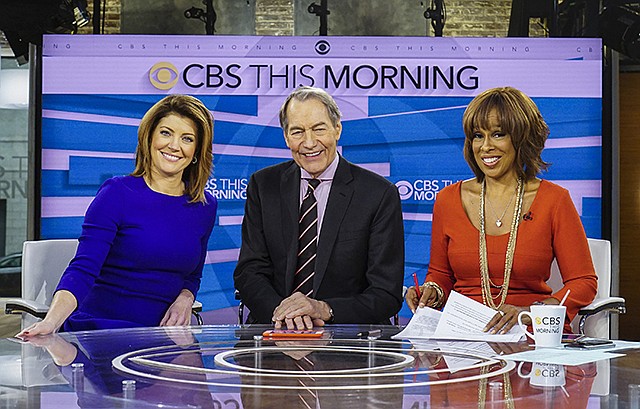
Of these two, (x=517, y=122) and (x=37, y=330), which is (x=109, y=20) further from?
(x=37, y=330)

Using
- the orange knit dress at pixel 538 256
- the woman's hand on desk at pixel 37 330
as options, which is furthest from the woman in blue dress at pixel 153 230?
the orange knit dress at pixel 538 256

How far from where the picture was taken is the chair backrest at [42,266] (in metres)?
3.63

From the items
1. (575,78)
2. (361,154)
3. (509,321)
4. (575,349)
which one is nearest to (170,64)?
(361,154)

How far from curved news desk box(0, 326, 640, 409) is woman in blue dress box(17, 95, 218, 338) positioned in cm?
81

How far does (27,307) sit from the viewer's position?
11.0 ft

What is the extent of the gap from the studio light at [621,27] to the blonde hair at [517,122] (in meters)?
2.76

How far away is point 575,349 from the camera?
2.21m

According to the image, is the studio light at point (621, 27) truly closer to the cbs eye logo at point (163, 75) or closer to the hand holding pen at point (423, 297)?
the cbs eye logo at point (163, 75)

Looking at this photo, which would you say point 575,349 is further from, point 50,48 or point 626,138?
point 626,138

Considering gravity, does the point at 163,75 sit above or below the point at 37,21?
below

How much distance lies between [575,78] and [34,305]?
11.6ft

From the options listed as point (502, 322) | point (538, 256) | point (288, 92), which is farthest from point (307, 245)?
point (288, 92)

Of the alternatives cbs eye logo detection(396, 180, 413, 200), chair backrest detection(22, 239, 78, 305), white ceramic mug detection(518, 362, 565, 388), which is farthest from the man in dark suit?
cbs eye logo detection(396, 180, 413, 200)

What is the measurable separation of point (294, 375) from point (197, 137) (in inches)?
69.0
